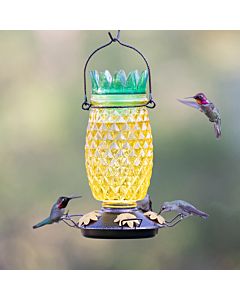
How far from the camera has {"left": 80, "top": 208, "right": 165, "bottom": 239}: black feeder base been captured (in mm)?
3516

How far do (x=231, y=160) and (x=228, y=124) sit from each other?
38cm

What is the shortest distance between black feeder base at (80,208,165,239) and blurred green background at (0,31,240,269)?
3.72m

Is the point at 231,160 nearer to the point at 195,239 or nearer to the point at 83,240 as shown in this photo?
the point at 195,239

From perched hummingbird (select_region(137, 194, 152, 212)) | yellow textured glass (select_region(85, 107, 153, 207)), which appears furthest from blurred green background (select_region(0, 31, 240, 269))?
yellow textured glass (select_region(85, 107, 153, 207))

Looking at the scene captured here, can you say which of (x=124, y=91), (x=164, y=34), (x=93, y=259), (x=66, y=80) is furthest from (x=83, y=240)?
(x=124, y=91)

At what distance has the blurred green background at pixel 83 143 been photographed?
295 inches

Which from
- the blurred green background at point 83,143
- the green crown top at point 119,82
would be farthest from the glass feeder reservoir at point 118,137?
the blurred green background at point 83,143

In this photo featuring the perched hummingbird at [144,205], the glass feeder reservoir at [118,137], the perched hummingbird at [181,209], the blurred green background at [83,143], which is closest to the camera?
the glass feeder reservoir at [118,137]

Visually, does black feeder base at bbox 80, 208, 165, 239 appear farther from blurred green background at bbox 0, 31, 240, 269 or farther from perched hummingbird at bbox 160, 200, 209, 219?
blurred green background at bbox 0, 31, 240, 269

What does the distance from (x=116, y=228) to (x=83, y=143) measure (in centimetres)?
402

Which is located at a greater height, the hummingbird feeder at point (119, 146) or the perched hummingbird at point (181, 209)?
the hummingbird feeder at point (119, 146)

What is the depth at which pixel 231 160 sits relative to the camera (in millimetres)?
7828

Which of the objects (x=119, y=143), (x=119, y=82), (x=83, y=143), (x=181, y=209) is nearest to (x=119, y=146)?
(x=119, y=143)

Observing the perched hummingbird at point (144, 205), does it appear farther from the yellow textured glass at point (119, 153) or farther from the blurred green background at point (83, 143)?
the blurred green background at point (83, 143)
